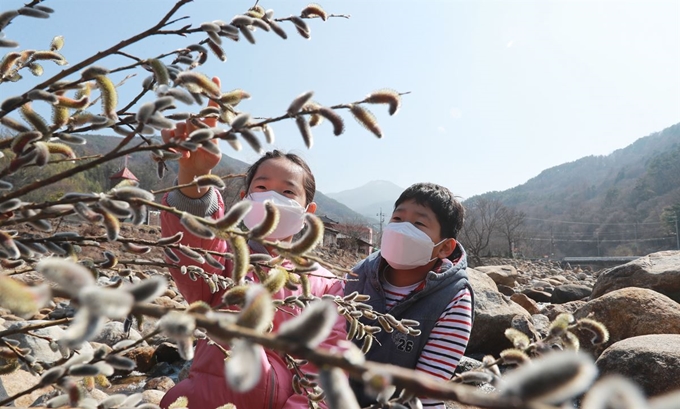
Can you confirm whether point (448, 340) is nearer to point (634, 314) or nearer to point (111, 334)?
point (634, 314)

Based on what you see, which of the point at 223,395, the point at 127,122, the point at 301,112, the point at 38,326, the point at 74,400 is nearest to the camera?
the point at 74,400

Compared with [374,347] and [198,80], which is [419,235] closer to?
[374,347]

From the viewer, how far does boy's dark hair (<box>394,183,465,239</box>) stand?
9.51 feet

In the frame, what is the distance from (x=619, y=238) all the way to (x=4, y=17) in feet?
264

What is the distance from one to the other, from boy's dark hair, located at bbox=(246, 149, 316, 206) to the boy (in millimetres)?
549

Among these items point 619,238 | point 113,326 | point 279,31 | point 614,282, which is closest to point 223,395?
A: point 279,31

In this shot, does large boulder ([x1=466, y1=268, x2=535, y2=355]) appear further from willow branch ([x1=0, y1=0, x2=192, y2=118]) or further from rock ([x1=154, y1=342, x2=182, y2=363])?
willow branch ([x1=0, y1=0, x2=192, y2=118])

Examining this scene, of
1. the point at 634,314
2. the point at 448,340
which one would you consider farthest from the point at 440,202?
the point at 634,314

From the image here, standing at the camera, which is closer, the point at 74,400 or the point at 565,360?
the point at 565,360

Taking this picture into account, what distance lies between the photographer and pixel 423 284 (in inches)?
111

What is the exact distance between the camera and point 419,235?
2.72m

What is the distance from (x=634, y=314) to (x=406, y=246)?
4457mm

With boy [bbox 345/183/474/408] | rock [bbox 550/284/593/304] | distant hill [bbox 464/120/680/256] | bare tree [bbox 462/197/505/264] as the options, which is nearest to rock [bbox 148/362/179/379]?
boy [bbox 345/183/474/408]

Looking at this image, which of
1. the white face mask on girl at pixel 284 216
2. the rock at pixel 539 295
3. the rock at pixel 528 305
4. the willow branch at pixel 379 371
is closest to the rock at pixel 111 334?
the white face mask on girl at pixel 284 216
